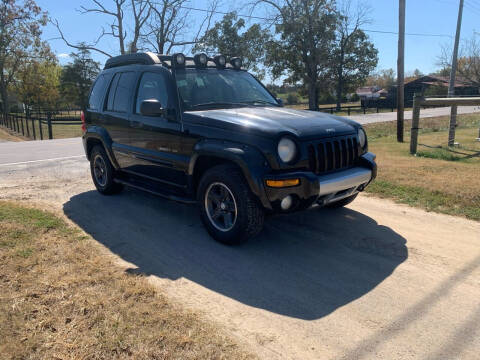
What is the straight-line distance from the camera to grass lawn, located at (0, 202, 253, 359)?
2516mm

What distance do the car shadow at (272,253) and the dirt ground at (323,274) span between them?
1cm

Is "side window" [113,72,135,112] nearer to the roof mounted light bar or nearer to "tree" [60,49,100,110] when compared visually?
the roof mounted light bar

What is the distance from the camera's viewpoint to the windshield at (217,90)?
15.7ft

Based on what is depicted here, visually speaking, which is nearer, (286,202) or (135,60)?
(286,202)

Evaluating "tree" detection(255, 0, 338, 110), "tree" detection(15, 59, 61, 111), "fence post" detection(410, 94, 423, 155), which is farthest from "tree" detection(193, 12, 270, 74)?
"fence post" detection(410, 94, 423, 155)

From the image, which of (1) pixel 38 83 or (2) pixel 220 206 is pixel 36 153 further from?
(1) pixel 38 83

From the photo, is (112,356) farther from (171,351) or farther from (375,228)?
(375,228)

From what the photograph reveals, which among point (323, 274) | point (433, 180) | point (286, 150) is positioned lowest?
point (323, 274)

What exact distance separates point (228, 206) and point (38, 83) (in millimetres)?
60794

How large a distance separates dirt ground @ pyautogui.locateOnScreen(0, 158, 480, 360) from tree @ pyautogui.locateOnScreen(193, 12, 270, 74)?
132ft

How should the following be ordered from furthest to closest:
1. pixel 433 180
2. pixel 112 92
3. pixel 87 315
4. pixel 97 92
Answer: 1. pixel 433 180
2. pixel 97 92
3. pixel 112 92
4. pixel 87 315

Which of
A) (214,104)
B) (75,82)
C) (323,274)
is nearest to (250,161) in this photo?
(323,274)

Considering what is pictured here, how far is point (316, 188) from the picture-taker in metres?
3.74

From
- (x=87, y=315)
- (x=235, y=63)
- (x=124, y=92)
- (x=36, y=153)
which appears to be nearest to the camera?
(x=87, y=315)
